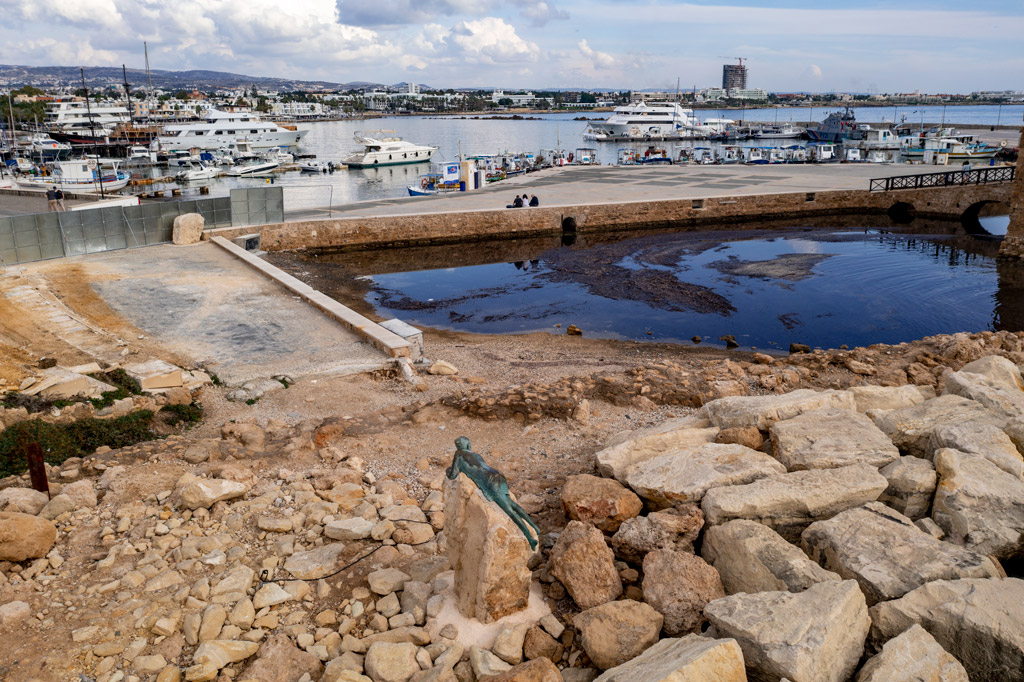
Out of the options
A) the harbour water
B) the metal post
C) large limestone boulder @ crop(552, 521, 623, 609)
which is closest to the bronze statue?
large limestone boulder @ crop(552, 521, 623, 609)

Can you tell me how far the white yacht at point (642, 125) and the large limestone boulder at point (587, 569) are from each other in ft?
322

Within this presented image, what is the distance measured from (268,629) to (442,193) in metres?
32.2

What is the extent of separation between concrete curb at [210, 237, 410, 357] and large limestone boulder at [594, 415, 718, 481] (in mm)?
5076

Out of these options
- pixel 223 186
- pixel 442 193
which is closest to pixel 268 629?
pixel 442 193

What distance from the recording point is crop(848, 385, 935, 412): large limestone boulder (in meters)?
8.33

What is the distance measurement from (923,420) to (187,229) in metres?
20.7

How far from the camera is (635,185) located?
37625mm

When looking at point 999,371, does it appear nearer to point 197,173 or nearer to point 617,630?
point 617,630

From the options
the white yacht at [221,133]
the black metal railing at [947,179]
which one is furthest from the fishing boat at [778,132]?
the black metal railing at [947,179]

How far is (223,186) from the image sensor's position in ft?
189

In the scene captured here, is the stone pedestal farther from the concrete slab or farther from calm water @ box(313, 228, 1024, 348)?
calm water @ box(313, 228, 1024, 348)

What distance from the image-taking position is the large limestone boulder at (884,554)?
482cm

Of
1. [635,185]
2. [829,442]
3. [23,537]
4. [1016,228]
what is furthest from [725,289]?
[23,537]

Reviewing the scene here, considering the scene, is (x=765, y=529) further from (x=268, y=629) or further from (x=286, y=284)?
(x=286, y=284)
